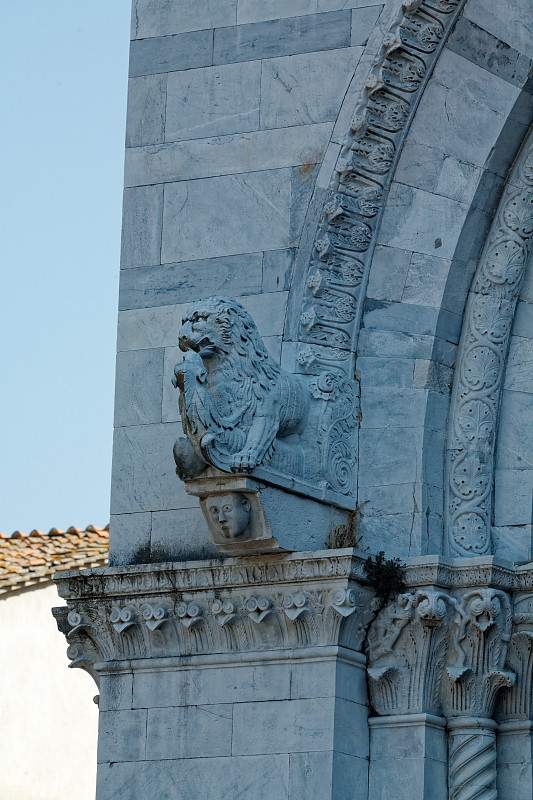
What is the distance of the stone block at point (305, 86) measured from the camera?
31.2 ft

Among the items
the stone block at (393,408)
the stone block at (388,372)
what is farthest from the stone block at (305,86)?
the stone block at (393,408)

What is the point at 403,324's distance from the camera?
932 cm

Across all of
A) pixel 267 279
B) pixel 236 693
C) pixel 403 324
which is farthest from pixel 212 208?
pixel 236 693

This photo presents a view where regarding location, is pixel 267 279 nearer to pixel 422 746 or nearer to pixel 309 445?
pixel 309 445

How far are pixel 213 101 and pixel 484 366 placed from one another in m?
2.04

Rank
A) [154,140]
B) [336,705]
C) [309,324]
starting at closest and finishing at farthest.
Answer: [336,705] → [309,324] → [154,140]

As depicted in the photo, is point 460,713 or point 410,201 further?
point 410,201

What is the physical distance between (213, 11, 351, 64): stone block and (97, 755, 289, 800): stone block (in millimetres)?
3661

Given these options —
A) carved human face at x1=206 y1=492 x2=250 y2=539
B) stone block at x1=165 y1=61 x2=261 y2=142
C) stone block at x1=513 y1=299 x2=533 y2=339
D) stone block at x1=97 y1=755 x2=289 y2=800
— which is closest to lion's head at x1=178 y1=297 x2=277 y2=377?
carved human face at x1=206 y1=492 x2=250 y2=539

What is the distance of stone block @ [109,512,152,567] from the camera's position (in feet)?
30.6

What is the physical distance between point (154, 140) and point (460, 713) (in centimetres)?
347

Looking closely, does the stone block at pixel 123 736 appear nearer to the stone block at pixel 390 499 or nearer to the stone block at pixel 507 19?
the stone block at pixel 390 499

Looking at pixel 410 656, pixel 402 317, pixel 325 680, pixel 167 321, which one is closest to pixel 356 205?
pixel 402 317

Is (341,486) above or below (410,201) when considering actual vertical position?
below
